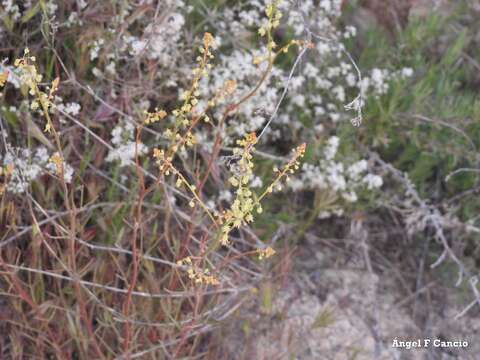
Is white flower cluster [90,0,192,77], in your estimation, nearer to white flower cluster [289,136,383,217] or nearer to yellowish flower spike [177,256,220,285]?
white flower cluster [289,136,383,217]

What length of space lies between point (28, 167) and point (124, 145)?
1.15 feet

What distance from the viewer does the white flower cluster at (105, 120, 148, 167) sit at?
241 centimetres

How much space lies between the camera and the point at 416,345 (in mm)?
2768

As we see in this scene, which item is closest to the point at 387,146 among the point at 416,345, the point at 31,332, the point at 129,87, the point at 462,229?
the point at 462,229

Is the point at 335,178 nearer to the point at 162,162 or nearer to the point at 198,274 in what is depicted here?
the point at 162,162

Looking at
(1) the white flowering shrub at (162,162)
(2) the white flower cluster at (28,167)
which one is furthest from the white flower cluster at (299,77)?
(2) the white flower cluster at (28,167)

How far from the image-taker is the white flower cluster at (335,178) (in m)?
2.74

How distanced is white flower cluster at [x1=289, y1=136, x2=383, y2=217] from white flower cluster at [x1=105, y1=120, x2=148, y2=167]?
668 mm

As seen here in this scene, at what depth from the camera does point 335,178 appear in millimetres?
2703

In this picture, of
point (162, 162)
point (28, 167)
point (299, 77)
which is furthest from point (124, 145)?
point (299, 77)

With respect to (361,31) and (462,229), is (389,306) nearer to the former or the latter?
(462,229)

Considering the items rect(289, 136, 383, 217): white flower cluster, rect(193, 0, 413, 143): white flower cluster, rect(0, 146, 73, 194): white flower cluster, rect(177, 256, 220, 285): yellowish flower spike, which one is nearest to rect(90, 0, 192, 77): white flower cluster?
rect(193, 0, 413, 143): white flower cluster

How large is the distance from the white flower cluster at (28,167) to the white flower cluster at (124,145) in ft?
0.57

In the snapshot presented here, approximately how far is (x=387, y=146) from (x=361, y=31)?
0.82 m
